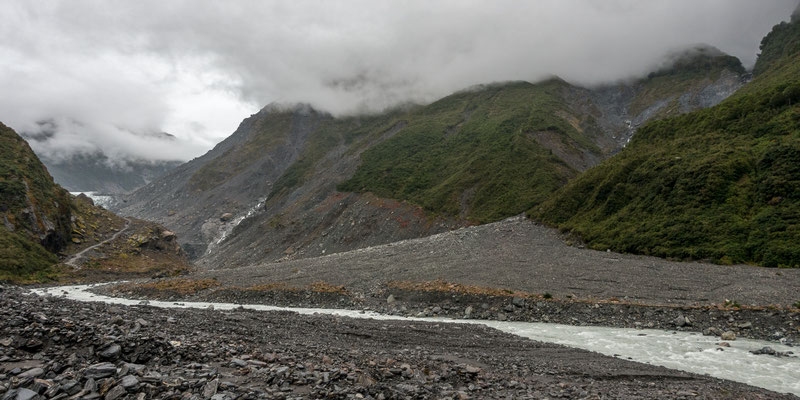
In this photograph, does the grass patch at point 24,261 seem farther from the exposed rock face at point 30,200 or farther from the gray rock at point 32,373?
the gray rock at point 32,373

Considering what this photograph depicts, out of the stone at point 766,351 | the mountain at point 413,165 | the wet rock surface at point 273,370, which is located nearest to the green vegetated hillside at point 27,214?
the mountain at point 413,165

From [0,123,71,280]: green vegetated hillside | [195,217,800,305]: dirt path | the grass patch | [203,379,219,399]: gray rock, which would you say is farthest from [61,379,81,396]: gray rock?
[0,123,71,280]: green vegetated hillside

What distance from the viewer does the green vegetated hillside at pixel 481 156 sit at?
76.2 m

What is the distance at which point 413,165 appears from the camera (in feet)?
343

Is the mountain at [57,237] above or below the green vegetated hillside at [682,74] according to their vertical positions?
below

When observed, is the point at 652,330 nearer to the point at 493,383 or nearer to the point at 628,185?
the point at 493,383

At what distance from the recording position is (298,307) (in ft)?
109

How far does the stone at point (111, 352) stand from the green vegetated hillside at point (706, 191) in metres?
42.7

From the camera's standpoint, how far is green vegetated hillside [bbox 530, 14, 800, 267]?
34.9 metres

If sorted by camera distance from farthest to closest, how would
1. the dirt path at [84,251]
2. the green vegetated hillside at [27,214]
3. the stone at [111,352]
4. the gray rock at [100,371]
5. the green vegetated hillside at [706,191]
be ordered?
the dirt path at [84,251], the green vegetated hillside at [27,214], the green vegetated hillside at [706,191], the stone at [111,352], the gray rock at [100,371]

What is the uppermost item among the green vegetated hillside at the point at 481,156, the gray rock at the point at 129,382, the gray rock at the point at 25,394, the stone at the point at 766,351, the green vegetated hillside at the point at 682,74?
the green vegetated hillside at the point at 682,74

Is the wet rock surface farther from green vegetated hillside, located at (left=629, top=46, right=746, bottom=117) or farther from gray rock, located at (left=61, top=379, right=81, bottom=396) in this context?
green vegetated hillside, located at (left=629, top=46, right=746, bottom=117)

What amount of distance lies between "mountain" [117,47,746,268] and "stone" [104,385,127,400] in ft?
209

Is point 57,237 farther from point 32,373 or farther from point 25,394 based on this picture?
point 25,394
